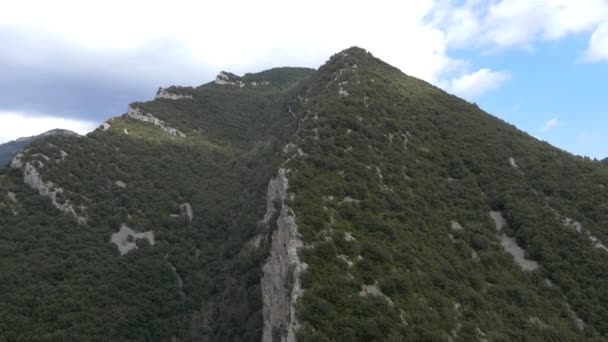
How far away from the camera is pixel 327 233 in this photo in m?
28.5

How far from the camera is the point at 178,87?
94.6m

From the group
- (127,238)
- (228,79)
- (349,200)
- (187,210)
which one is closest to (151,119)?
(187,210)

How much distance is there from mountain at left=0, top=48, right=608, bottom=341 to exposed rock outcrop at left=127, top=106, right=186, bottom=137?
355 inches

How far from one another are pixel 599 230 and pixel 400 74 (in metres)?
40.4

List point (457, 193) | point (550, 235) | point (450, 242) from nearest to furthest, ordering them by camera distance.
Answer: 1. point (450, 242)
2. point (550, 235)
3. point (457, 193)

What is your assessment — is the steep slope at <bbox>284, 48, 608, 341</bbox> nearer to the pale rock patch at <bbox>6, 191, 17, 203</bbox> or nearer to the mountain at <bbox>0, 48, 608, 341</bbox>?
the mountain at <bbox>0, 48, 608, 341</bbox>

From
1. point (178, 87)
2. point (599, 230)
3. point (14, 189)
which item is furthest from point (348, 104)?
point (178, 87)

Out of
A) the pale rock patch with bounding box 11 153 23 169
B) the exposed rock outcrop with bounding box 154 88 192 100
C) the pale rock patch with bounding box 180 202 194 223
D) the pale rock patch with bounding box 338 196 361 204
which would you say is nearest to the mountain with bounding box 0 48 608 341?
the pale rock patch with bounding box 338 196 361 204

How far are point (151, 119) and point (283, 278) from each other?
187 feet

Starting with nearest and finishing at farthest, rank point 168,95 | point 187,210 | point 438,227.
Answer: point 438,227, point 187,210, point 168,95

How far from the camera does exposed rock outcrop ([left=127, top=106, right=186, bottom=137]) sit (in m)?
75.9

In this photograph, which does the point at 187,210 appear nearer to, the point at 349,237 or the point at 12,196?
the point at 12,196

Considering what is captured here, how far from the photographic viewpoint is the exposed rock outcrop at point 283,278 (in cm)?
2433

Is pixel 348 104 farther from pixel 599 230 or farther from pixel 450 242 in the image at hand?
pixel 599 230
